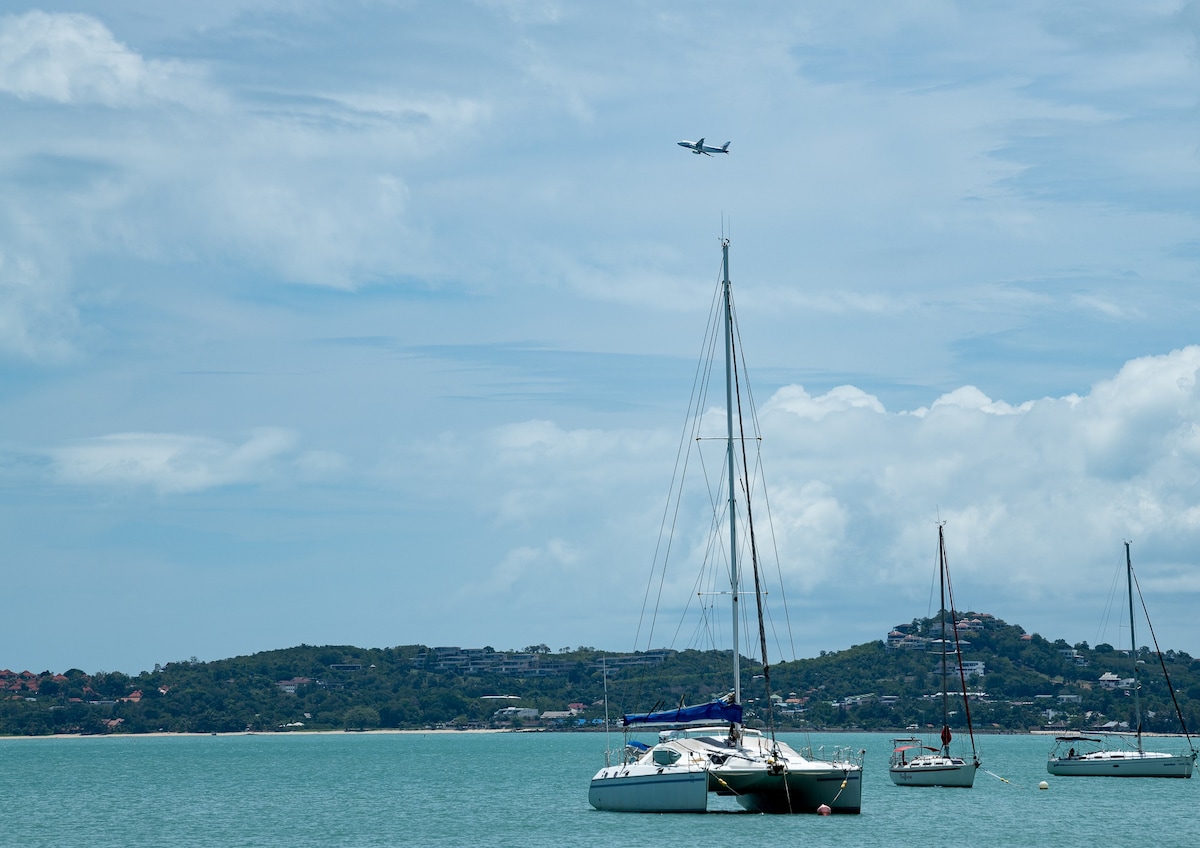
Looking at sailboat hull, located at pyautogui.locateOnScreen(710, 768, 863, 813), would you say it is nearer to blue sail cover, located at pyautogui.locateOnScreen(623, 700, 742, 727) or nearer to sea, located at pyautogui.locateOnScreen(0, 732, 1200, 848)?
sea, located at pyautogui.locateOnScreen(0, 732, 1200, 848)

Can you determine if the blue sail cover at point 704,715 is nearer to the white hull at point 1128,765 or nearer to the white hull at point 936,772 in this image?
the white hull at point 936,772

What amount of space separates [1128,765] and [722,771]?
1953 inches

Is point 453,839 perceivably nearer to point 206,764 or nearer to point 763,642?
point 763,642

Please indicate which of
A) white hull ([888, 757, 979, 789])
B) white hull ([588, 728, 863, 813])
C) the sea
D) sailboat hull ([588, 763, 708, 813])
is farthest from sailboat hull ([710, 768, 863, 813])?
white hull ([888, 757, 979, 789])

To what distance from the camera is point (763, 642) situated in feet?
201

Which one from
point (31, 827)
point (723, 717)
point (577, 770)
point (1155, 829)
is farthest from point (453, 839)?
point (577, 770)

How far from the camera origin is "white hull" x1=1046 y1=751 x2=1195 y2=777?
94.4 metres

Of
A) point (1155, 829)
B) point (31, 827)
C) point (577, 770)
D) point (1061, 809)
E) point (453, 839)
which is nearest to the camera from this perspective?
point (453, 839)

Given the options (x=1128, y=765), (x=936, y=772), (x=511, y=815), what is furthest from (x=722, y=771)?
(x=1128, y=765)

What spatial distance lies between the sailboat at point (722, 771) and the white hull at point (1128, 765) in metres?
41.8

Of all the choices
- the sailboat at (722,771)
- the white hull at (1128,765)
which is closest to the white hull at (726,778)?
the sailboat at (722,771)

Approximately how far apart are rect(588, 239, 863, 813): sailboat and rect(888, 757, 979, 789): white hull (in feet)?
78.6

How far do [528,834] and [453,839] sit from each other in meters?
2.80

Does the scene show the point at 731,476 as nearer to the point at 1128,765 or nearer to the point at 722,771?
the point at 722,771
